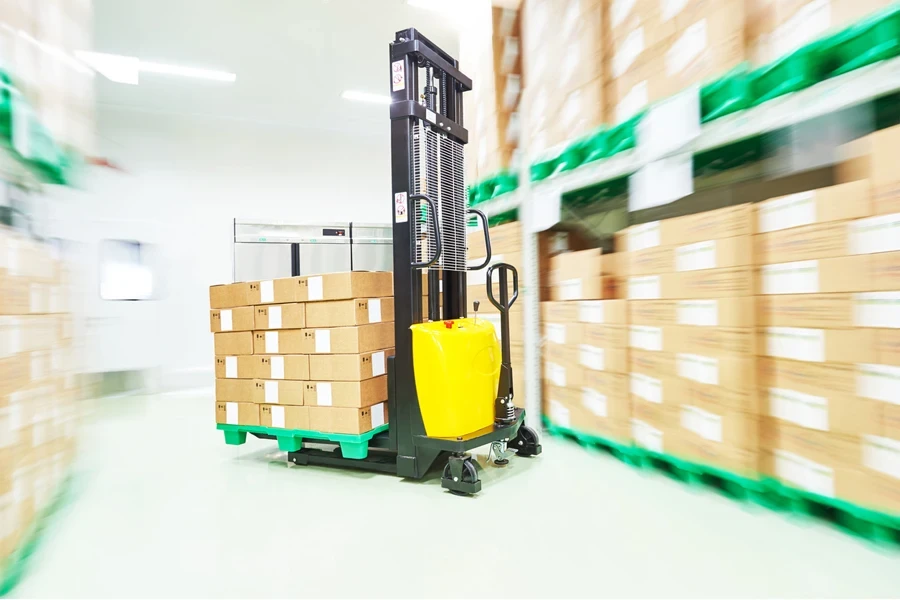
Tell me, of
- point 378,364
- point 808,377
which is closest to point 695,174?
point 808,377

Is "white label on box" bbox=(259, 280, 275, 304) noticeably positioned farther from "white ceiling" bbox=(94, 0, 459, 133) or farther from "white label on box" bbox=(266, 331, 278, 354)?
"white ceiling" bbox=(94, 0, 459, 133)

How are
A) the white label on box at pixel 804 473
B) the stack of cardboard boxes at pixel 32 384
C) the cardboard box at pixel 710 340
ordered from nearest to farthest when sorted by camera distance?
1. the stack of cardboard boxes at pixel 32 384
2. the white label on box at pixel 804 473
3. the cardboard box at pixel 710 340

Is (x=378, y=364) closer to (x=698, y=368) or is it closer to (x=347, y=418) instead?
(x=347, y=418)

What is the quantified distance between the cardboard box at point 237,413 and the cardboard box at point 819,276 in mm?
2804

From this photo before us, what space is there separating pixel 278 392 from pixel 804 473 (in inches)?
103

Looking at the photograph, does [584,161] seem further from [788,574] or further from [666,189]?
[788,574]

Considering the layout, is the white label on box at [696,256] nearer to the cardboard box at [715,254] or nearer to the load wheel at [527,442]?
the cardboard box at [715,254]

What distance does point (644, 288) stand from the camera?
8.64 feet

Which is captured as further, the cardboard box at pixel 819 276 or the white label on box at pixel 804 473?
the white label on box at pixel 804 473

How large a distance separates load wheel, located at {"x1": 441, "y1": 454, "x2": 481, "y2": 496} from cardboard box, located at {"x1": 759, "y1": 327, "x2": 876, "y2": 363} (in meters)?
1.41

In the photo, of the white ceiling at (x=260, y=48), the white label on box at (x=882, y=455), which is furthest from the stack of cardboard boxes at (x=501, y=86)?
the white label on box at (x=882, y=455)

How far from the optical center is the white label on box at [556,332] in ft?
10.7

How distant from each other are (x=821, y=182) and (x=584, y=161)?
1.23 m

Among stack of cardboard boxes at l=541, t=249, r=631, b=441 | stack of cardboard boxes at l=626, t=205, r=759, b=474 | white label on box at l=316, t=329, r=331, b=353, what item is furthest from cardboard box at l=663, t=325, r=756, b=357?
white label on box at l=316, t=329, r=331, b=353
